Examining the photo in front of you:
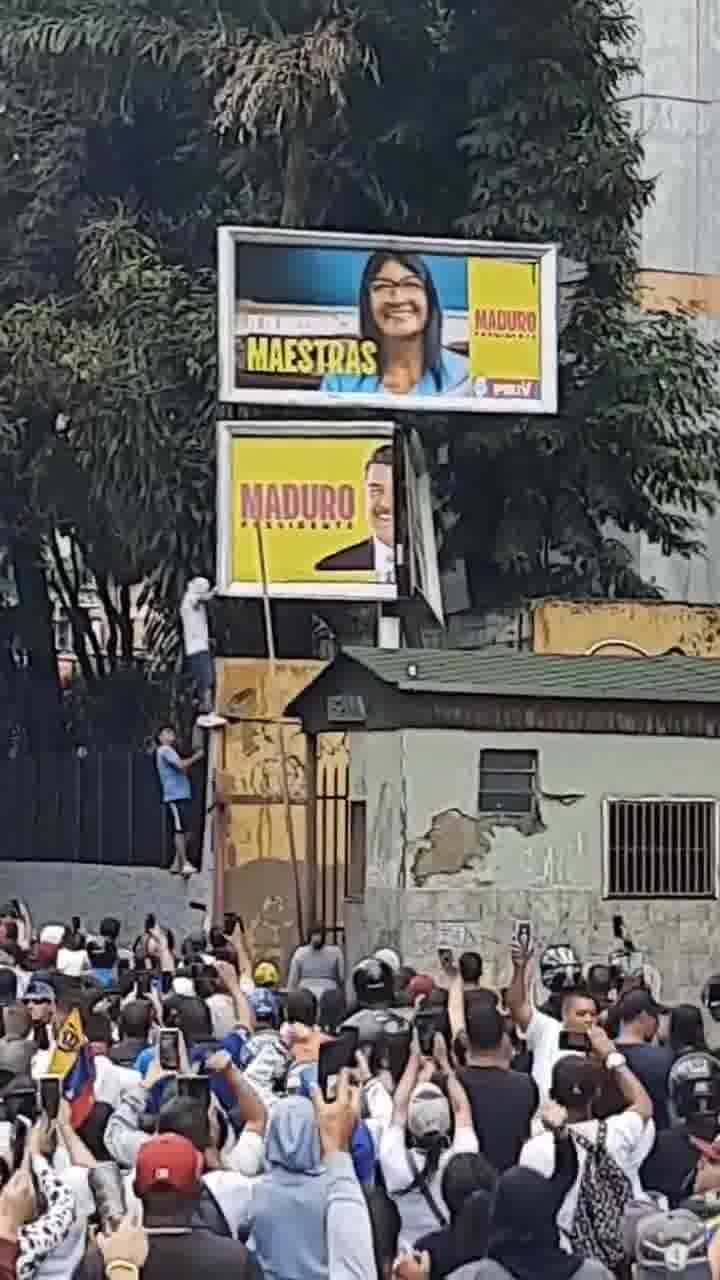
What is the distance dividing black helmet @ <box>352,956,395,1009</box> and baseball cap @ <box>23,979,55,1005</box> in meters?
1.41

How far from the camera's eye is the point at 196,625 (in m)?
24.4

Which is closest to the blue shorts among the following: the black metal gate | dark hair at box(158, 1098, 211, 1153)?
the black metal gate

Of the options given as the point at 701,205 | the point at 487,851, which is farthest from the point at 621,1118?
the point at 701,205

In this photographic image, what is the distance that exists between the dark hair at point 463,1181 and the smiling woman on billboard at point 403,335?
57.9 ft

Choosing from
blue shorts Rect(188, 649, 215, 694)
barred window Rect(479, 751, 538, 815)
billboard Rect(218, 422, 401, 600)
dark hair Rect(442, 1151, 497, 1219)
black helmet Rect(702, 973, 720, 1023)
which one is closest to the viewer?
dark hair Rect(442, 1151, 497, 1219)

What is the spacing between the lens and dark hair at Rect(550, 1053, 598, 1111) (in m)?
7.80

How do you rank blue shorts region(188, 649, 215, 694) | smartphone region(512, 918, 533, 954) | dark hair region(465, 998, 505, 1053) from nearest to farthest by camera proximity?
dark hair region(465, 998, 505, 1053)
smartphone region(512, 918, 533, 954)
blue shorts region(188, 649, 215, 694)

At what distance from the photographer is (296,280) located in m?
23.8

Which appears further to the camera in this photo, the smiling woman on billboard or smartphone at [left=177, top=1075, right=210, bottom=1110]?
A: the smiling woman on billboard

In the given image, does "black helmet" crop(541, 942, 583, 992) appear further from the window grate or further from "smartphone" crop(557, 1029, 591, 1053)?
the window grate

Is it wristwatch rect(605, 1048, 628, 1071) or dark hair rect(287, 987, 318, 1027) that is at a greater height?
dark hair rect(287, 987, 318, 1027)

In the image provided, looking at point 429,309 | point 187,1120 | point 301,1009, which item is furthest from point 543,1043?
point 429,309

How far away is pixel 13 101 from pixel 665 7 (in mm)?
8931

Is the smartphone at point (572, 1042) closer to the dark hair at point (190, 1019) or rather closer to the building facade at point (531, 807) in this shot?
the dark hair at point (190, 1019)
